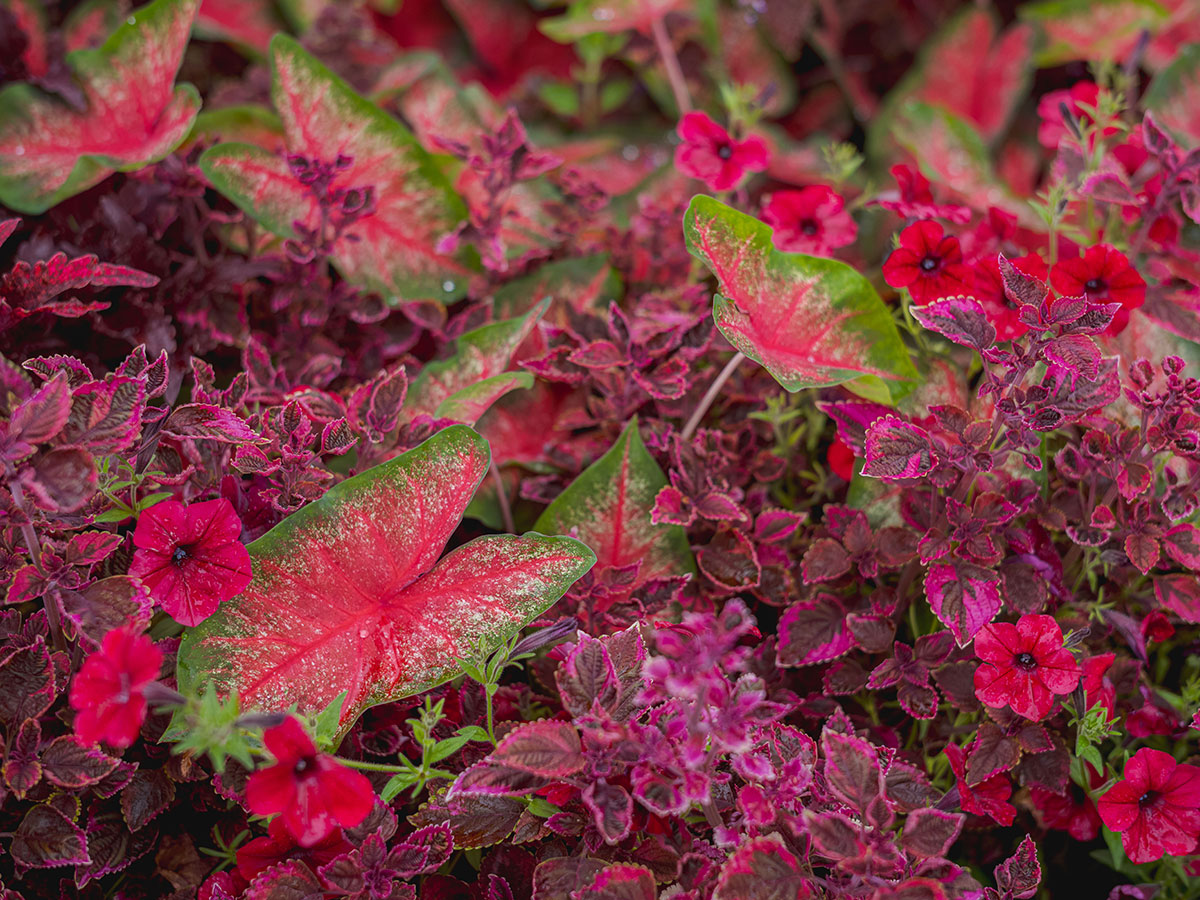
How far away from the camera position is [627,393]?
3.85 feet

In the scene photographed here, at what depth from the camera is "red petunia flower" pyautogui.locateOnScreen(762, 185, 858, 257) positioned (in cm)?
123

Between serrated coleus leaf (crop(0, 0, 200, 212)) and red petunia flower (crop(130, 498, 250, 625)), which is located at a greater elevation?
serrated coleus leaf (crop(0, 0, 200, 212))

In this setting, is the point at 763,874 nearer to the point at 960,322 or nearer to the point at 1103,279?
the point at 960,322

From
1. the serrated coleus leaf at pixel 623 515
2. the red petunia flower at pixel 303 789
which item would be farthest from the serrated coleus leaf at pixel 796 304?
the red petunia flower at pixel 303 789

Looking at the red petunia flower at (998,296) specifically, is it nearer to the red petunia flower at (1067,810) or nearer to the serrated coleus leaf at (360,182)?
the red petunia flower at (1067,810)

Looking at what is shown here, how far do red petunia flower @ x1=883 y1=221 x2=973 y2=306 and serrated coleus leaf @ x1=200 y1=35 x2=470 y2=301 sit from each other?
593mm

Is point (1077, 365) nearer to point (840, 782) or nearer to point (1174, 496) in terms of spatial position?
point (1174, 496)

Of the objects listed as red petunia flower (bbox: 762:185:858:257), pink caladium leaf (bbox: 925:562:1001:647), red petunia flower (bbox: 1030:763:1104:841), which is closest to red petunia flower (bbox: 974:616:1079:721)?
pink caladium leaf (bbox: 925:562:1001:647)

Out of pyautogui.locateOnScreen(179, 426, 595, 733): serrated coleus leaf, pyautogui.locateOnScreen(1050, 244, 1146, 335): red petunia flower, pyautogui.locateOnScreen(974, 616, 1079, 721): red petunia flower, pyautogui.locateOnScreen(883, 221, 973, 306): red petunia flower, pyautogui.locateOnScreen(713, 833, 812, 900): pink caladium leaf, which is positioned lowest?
pyautogui.locateOnScreen(974, 616, 1079, 721): red petunia flower

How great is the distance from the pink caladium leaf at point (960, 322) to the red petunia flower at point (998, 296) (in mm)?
105

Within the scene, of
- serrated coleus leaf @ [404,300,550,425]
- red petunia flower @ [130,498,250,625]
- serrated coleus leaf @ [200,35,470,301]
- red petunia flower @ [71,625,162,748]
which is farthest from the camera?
serrated coleus leaf @ [200,35,470,301]

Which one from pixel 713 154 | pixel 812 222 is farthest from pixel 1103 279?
pixel 713 154

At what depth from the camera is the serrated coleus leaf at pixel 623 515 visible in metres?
1.09

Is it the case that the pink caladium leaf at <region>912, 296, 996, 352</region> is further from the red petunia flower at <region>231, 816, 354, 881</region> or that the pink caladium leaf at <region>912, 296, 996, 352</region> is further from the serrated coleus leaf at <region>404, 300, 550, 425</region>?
the red petunia flower at <region>231, 816, 354, 881</region>
